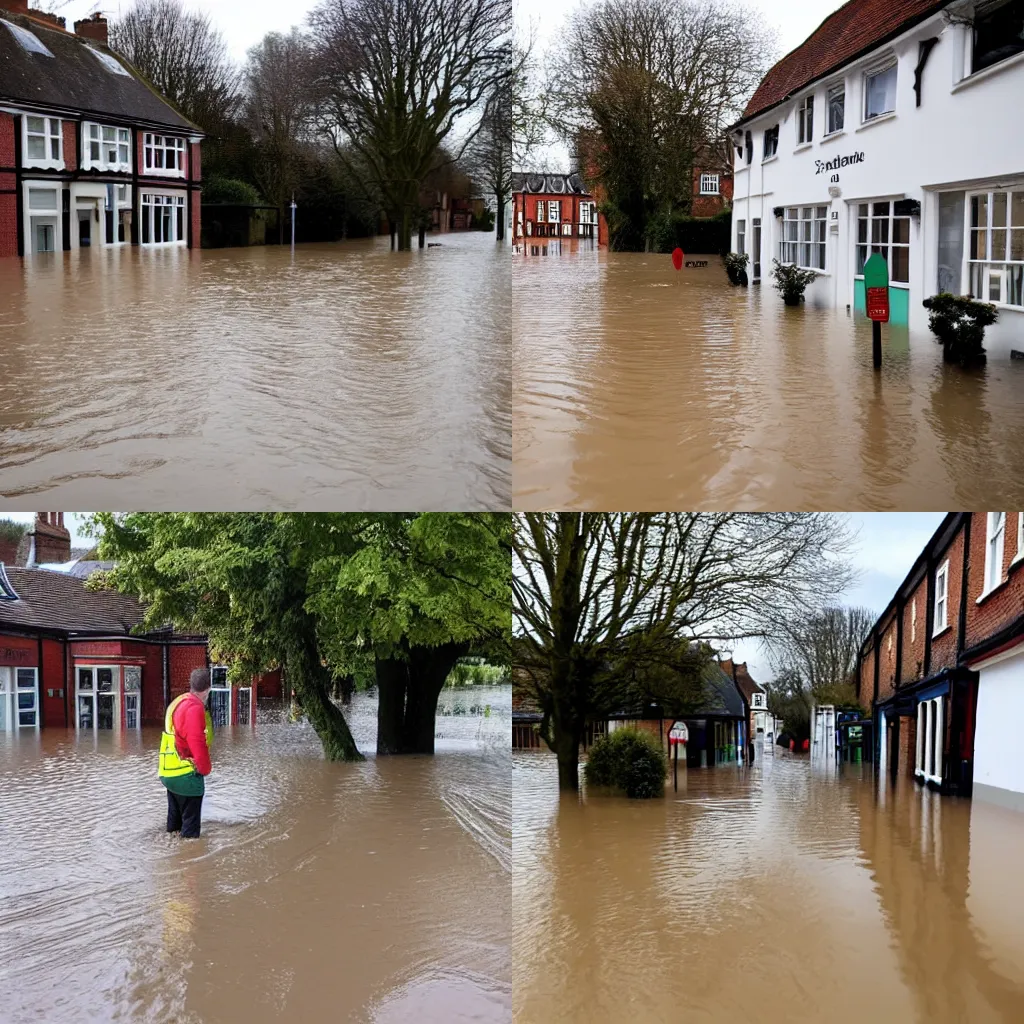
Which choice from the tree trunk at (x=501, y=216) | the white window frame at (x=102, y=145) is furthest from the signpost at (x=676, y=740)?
the white window frame at (x=102, y=145)

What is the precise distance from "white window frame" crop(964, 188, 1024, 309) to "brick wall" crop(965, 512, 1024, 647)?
303 centimetres

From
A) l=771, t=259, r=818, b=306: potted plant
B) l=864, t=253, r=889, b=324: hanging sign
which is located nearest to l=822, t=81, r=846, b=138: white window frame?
l=771, t=259, r=818, b=306: potted plant

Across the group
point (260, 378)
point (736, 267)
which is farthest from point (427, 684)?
point (736, 267)

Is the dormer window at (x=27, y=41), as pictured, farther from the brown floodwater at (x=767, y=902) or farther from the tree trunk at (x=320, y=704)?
the brown floodwater at (x=767, y=902)

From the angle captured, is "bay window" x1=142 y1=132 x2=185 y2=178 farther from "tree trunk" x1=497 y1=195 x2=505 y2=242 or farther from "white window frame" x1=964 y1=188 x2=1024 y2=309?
Result: "white window frame" x1=964 y1=188 x2=1024 y2=309

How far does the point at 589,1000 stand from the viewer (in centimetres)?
412

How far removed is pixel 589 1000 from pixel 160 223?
8.60m

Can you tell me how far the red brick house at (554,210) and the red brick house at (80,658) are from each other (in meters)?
3.81

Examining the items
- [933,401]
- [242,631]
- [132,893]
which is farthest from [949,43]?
[132,893]

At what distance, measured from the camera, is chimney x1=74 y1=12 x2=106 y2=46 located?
8.89m

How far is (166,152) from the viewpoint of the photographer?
9281mm

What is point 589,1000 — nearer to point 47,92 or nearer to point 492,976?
point 492,976

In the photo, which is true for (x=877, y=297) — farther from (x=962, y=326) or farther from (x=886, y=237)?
(x=886, y=237)

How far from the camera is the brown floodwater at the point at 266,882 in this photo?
3.98 metres
